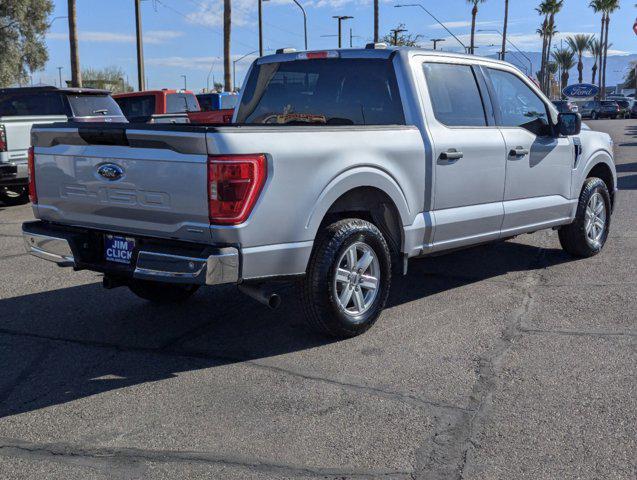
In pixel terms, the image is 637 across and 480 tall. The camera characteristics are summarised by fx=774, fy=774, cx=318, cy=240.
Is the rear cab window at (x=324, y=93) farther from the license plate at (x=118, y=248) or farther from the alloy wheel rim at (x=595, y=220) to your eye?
the alloy wheel rim at (x=595, y=220)

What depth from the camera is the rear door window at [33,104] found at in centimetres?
1270

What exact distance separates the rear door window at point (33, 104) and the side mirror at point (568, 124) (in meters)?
8.55

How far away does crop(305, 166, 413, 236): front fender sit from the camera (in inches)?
193

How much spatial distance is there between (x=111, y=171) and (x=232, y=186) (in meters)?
0.88

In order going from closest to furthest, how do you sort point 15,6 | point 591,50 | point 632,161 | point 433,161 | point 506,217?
point 433,161
point 506,217
point 632,161
point 15,6
point 591,50

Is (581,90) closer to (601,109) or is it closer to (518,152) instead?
(601,109)

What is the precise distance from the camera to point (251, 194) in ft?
14.7

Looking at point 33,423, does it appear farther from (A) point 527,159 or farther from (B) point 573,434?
(A) point 527,159

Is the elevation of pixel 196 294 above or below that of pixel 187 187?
below

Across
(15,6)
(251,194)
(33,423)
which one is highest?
(15,6)

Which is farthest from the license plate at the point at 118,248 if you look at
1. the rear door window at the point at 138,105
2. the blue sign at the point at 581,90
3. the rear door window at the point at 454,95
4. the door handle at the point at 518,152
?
the blue sign at the point at 581,90

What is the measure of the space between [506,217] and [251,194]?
9.57 ft

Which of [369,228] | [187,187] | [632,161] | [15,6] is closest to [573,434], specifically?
[369,228]

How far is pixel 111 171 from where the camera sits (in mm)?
4785
